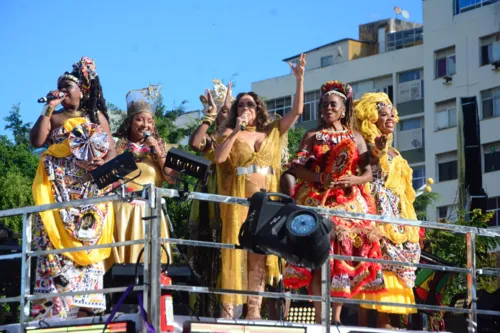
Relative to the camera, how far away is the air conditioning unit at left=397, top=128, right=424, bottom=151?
43.1m

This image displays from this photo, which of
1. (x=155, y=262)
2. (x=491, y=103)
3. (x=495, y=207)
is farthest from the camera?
(x=491, y=103)

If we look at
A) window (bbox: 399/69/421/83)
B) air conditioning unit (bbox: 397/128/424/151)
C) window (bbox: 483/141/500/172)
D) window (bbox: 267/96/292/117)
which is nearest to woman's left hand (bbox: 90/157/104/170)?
window (bbox: 483/141/500/172)

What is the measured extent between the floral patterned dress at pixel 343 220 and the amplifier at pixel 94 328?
6.15 ft

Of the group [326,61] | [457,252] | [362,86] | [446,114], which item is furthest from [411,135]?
[457,252]

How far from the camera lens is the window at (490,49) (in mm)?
40094

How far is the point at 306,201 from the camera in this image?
898 centimetres

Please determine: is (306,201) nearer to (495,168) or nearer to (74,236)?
(74,236)

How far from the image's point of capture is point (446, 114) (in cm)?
4222

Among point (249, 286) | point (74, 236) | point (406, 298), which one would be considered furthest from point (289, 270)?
point (74, 236)

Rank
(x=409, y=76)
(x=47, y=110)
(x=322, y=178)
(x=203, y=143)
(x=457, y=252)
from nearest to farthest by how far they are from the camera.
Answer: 1. (x=47, y=110)
2. (x=322, y=178)
3. (x=203, y=143)
4. (x=457, y=252)
5. (x=409, y=76)

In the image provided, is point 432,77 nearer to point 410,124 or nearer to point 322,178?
point 410,124

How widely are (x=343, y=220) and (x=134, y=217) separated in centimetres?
167

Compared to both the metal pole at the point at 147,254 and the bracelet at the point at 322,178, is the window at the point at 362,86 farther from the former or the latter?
the metal pole at the point at 147,254

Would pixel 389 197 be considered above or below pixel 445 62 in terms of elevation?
below
